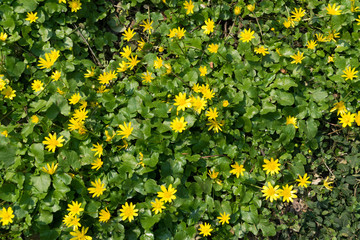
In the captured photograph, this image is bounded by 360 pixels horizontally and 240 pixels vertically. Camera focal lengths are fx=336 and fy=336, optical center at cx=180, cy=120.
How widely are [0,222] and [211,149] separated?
1.75m

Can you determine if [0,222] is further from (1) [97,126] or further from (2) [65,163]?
(1) [97,126]

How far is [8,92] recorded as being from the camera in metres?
2.79

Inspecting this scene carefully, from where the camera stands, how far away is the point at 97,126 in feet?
9.00

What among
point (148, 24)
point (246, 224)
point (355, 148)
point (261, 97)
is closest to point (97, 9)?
point (148, 24)

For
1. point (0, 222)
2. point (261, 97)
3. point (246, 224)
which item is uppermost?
point (261, 97)

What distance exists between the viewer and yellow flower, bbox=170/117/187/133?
8.52 ft

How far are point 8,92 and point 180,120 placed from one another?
146cm

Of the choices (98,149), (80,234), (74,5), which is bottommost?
(80,234)

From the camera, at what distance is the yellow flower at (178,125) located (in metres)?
2.60

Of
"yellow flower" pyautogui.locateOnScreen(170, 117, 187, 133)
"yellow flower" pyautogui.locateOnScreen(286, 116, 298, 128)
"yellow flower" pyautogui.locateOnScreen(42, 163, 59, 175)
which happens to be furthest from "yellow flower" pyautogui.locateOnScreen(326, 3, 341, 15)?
"yellow flower" pyautogui.locateOnScreen(42, 163, 59, 175)

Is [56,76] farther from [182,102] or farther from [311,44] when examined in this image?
[311,44]

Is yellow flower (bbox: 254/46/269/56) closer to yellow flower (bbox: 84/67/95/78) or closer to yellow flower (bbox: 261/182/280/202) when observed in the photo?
yellow flower (bbox: 261/182/280/202)

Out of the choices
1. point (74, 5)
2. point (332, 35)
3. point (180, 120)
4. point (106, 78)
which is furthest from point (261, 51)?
point (74, 5)

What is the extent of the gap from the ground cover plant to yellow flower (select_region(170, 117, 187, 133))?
1 centimetres
